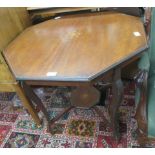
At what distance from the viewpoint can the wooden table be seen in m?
1.05

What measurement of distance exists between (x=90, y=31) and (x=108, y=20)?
207 mm

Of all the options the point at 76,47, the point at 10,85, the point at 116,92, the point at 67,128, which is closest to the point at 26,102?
the point at 10,85

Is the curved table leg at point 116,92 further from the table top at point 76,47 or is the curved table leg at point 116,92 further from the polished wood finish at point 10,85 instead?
the polished wood finish at point 10,85

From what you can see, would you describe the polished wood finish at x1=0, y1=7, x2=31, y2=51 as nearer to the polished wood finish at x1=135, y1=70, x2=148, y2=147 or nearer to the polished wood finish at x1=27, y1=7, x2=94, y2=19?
the polished wood finish at x1=27, y1=7, x2=94, y2=19

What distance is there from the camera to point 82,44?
1275mm

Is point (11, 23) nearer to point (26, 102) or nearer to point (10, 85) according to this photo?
point (10, 85)

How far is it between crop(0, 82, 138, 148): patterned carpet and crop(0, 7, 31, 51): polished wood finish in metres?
0.68

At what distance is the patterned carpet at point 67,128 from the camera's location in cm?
149

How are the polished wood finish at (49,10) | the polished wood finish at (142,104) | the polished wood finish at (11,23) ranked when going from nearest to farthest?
the polished wood finish at (142,104) < the polished wood finish at (11,23) < the polished wood finish at (49,10)

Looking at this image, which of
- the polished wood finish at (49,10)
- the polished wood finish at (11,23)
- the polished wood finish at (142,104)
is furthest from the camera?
the polished wood finish at (49,10)

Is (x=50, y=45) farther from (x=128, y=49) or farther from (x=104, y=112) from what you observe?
(x=104, y=112)

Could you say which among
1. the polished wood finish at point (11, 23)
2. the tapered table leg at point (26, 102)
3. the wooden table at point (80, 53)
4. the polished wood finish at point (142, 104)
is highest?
the polished wood finish at point (11, 23)

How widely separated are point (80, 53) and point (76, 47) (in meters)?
0.08

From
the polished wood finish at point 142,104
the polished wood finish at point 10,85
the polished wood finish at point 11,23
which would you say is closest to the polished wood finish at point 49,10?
the polished wood finish at point 11,23
